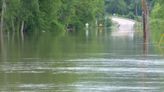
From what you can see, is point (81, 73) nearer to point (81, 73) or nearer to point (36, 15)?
point (81, 73)

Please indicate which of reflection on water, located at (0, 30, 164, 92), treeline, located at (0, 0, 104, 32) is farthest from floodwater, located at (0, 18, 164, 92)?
treeline, located at (0, 0, 104, 32)

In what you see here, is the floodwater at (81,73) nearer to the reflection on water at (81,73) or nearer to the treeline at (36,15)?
the reflection on water at (81,73)

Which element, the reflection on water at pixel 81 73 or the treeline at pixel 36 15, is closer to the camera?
the reflection on water at pixel 81 73

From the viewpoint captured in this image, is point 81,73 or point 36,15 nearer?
point 81,73

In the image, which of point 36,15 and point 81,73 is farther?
point 36,15

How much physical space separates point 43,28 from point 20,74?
8047 cm

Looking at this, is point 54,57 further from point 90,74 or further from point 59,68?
point 90,74

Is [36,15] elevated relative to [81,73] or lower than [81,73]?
elevated

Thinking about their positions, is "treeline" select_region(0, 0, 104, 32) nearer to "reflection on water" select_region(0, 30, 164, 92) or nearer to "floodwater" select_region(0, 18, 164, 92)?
"floodwater" select_region(0, 18, 164, 92)

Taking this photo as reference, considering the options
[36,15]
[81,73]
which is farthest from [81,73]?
[36,15]

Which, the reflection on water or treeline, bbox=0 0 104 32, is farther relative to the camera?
treeline, bbox=0 0 104 32

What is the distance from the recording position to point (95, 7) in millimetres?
155625

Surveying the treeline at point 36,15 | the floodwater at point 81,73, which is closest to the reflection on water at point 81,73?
the floodwater at point 81,73

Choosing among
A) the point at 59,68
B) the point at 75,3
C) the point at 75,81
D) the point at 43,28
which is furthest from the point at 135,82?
the point at 75,3
